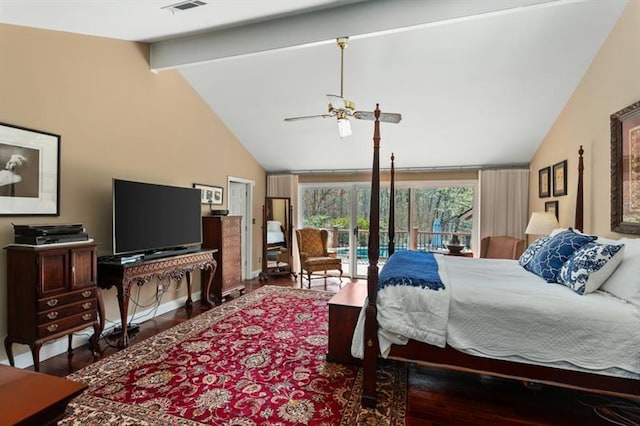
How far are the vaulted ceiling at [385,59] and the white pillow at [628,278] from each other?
195 cm

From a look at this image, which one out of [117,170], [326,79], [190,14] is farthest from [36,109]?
[326,79]

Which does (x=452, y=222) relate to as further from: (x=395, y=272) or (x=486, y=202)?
(x=395, y=272)

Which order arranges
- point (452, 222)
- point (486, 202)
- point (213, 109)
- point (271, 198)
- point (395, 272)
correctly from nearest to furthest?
point (395, 272), point (213, 109), point (486, 202), point (452, 222), point (271, 198)

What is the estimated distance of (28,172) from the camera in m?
2.65

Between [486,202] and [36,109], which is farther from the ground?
[36,109]

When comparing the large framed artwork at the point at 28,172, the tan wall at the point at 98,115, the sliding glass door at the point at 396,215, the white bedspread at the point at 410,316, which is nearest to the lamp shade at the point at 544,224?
the sliding glass door at the point at 396,215

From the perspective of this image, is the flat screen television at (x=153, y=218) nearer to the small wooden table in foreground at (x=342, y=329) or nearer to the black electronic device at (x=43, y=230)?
the black electronic device at (x=43, y=230)

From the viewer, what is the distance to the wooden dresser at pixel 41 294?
94.0 inches

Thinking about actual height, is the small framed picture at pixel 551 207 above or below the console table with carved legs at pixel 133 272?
above

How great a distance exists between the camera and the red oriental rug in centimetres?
202

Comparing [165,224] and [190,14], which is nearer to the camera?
[190,14]

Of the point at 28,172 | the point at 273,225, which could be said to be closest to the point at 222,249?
the point at 273,225

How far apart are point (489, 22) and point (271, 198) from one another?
171 inches

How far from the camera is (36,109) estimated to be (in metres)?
2.71
